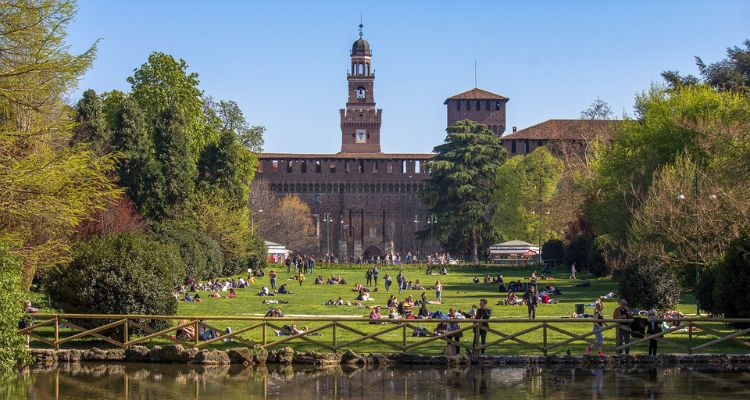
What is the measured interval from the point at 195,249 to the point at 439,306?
41.8 feet

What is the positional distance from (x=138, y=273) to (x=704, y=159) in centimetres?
2653

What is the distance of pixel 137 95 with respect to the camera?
55.5m

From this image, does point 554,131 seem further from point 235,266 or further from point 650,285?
point 650,285

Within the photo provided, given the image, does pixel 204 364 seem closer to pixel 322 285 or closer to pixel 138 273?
pixel 138 273

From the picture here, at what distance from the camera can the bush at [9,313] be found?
18.9 metres

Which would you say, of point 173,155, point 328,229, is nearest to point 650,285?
point 173,155

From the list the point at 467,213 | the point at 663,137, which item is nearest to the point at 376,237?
the point at 467,213

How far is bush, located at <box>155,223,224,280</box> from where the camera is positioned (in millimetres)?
43844

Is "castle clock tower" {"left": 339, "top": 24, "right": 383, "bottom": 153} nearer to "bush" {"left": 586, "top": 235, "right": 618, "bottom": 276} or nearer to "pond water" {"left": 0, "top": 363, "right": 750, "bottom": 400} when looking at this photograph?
"bush" {"left": 586, "top": 235, "right": 618, "bottom": 276}

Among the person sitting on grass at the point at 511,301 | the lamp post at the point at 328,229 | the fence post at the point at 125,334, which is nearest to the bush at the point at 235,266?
the person sitting on grass at the point at 511,301

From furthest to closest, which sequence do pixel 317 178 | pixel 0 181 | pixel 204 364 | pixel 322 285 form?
pixel 317 178 → pixel 322 285 → pixel 204 364 → pixel 0 181

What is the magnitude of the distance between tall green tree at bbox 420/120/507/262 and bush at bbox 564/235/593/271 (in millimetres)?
15636

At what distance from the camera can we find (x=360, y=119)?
367ft

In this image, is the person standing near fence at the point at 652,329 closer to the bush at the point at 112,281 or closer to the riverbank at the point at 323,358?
the riverbank at the point at 323,358
